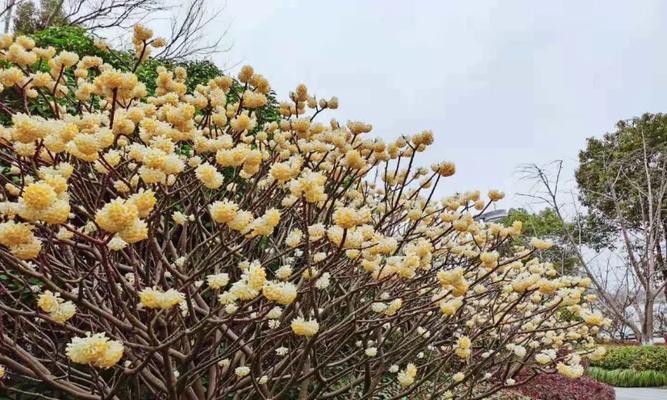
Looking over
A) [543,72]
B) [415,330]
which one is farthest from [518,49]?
[415,330]

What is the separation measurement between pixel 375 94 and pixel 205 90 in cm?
755

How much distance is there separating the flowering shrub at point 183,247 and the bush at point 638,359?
39.4ft

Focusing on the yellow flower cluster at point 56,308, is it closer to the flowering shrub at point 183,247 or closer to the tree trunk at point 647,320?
the flowering shrub at point 183,247

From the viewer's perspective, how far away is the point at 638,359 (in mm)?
13508

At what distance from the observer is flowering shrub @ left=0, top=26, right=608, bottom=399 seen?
4.34ft

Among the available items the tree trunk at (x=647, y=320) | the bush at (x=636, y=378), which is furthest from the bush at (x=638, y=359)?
the tree trunk at (x=647, y=320)

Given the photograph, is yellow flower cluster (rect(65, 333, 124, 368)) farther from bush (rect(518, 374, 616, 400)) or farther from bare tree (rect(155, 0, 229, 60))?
bare tree (rect(155, 0, 229, 60))

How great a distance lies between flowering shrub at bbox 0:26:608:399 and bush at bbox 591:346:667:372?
12007mm

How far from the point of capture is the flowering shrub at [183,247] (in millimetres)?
1322

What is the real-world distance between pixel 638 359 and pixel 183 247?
14319 millimetres

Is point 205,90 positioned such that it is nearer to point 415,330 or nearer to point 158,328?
point 158,328

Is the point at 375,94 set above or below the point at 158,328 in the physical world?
above

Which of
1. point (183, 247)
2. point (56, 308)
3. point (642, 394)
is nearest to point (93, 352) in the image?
point (56, 308)

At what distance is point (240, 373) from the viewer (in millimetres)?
1936
